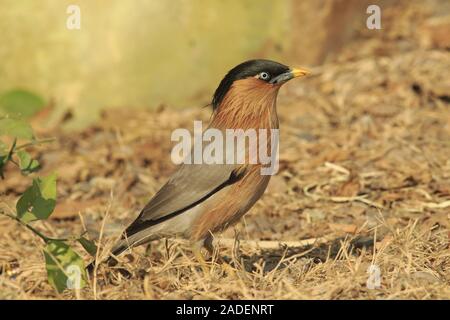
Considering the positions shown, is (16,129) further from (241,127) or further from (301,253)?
(301,253)

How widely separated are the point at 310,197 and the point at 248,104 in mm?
1518

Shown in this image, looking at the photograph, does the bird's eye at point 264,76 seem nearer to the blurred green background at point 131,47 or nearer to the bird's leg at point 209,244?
the bird's leg at point 209,244

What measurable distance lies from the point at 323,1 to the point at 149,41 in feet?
6.68

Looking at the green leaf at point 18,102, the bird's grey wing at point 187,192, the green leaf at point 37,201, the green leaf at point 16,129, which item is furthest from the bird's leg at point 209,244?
the green leaf at point 18,102

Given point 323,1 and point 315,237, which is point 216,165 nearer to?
point 315,237

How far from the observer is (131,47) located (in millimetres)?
8938

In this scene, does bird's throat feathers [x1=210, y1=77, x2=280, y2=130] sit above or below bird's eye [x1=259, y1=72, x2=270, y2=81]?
below

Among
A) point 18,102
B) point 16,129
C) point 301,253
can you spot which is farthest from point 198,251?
point 18,102

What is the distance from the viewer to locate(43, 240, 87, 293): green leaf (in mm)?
4754

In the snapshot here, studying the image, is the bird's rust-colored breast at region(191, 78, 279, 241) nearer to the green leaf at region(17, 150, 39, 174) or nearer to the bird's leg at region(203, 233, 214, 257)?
the bird's leg at region(203, 233, 214, 257)

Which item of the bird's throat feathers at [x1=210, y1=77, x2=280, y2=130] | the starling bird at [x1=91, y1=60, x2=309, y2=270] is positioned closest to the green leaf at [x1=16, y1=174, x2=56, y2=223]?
the starling bird at [x1=91, y1=60, x2=309, y2=270]

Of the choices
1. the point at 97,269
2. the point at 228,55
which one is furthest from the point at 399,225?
the point at 228,55

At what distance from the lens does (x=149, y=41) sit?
8977 millimetres

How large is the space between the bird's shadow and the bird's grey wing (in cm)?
45
